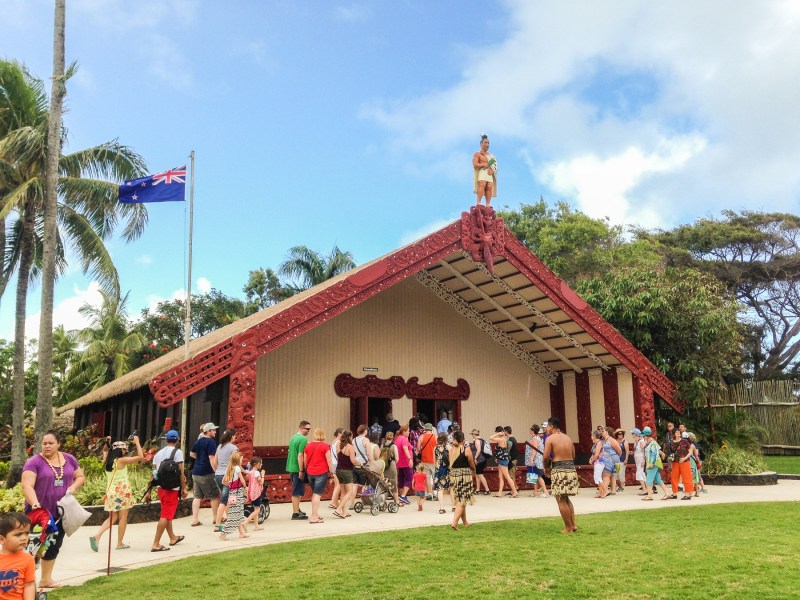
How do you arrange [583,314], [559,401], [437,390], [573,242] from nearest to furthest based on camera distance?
[583,314] → [437,390] → [559,401] → [573,242]

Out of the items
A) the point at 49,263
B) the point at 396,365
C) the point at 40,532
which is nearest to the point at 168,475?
the point at 40,532

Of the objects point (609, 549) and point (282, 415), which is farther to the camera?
point (282, 415)

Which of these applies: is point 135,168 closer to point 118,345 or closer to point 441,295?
point 441,295

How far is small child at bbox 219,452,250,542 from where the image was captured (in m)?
9.52

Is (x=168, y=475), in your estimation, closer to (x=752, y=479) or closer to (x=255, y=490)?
(x=255, y=490)

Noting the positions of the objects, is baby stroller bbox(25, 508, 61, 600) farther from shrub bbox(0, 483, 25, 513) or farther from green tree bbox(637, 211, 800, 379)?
green tree bbox(637, 211, 800, 379)

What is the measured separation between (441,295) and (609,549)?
11963 mm

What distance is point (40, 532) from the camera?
611cm

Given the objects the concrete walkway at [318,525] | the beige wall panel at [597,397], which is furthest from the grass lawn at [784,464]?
the beige wall panel at [597,397]

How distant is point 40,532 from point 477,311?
1496 cm

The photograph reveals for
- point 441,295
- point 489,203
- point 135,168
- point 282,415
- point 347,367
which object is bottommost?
point 282,415

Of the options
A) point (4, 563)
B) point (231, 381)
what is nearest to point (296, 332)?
point (231, 381)

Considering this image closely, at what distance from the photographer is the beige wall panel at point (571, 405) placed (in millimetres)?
20234

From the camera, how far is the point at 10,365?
34.7 m
